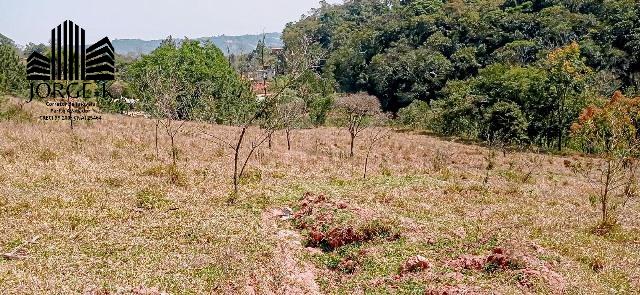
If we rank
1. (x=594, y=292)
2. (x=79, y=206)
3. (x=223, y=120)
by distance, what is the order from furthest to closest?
(x=223, y=120) → (x=79, y=206) → (x=594, y=292)

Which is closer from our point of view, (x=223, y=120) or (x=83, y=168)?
(x=83, y=168)

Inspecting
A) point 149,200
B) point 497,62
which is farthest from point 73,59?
point 497,62

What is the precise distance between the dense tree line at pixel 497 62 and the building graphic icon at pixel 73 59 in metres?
15.9

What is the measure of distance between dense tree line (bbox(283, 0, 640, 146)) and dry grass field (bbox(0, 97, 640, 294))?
57.1 ft

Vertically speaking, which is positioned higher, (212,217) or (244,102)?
(244,102)

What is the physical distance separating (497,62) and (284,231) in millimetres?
61604

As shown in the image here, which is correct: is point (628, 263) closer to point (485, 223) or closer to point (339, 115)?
point (485, 223)

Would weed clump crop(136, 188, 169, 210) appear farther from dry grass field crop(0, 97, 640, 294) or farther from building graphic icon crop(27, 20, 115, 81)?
building graphic icon crop(27, 20, 115, 81)

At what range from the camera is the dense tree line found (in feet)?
164

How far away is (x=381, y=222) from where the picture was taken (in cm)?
1409

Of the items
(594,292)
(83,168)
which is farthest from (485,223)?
(83,168)

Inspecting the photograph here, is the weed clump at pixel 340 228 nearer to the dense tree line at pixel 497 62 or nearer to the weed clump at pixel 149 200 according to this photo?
the weed clump at pixel 149 200

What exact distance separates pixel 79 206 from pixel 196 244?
5409 mm

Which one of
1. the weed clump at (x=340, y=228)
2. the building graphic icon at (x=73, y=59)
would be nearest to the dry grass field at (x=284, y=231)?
the weed clump at (x=340, y=228)
